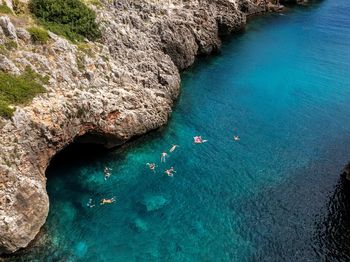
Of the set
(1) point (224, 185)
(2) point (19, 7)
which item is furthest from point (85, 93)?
(1) point (224, 185)

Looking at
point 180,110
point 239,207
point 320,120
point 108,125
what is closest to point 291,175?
point 239,207

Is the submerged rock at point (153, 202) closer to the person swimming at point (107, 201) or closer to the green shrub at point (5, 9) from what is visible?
the person swimming at point (107, 201)

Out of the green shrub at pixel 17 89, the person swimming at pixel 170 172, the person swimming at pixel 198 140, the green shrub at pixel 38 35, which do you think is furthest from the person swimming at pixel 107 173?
the green shrub at pixel 38 35

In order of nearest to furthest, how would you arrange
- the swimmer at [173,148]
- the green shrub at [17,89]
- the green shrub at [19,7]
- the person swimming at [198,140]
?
the green shrub at [17,89] < the green shrub at [19,7] < the swimmer at [173,148] < the person swimming at [198,140]

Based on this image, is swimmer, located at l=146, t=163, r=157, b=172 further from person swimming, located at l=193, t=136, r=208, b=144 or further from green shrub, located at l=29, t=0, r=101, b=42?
green shrub, located at l=29, t=0, r=101, b=42

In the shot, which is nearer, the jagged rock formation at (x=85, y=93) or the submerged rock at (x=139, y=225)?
the jagged rock formation at (x=85, y=93)

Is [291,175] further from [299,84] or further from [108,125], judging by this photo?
[299,84]
